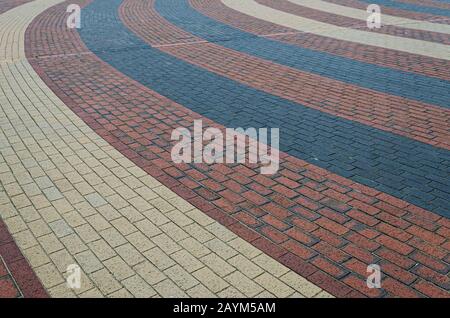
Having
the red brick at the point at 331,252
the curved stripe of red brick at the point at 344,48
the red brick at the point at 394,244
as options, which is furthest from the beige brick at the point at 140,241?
the curved stripe of red brick at the point at 344,48

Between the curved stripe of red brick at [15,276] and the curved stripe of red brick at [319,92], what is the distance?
5100mm

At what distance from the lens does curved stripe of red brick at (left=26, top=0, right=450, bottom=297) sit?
4156 millimetres

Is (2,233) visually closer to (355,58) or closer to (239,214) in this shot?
(239,214)

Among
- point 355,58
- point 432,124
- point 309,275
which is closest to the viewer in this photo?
point 309,275

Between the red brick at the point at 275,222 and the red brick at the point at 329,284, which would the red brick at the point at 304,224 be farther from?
the red brick at the point at 329,284

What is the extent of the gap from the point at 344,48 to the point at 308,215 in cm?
727

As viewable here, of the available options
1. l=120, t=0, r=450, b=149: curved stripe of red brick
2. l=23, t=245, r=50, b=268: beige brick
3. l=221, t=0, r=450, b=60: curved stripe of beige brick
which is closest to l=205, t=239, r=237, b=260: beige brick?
l=23, t=245, r=50, b=268: beige brick

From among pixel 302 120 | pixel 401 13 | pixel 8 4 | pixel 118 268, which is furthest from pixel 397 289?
pixel 8 4

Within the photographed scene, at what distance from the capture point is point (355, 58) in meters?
10.4

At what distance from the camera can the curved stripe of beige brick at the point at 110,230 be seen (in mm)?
3986

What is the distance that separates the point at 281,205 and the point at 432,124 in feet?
11.0

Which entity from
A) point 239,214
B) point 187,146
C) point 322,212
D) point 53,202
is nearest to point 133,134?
point 187,146
